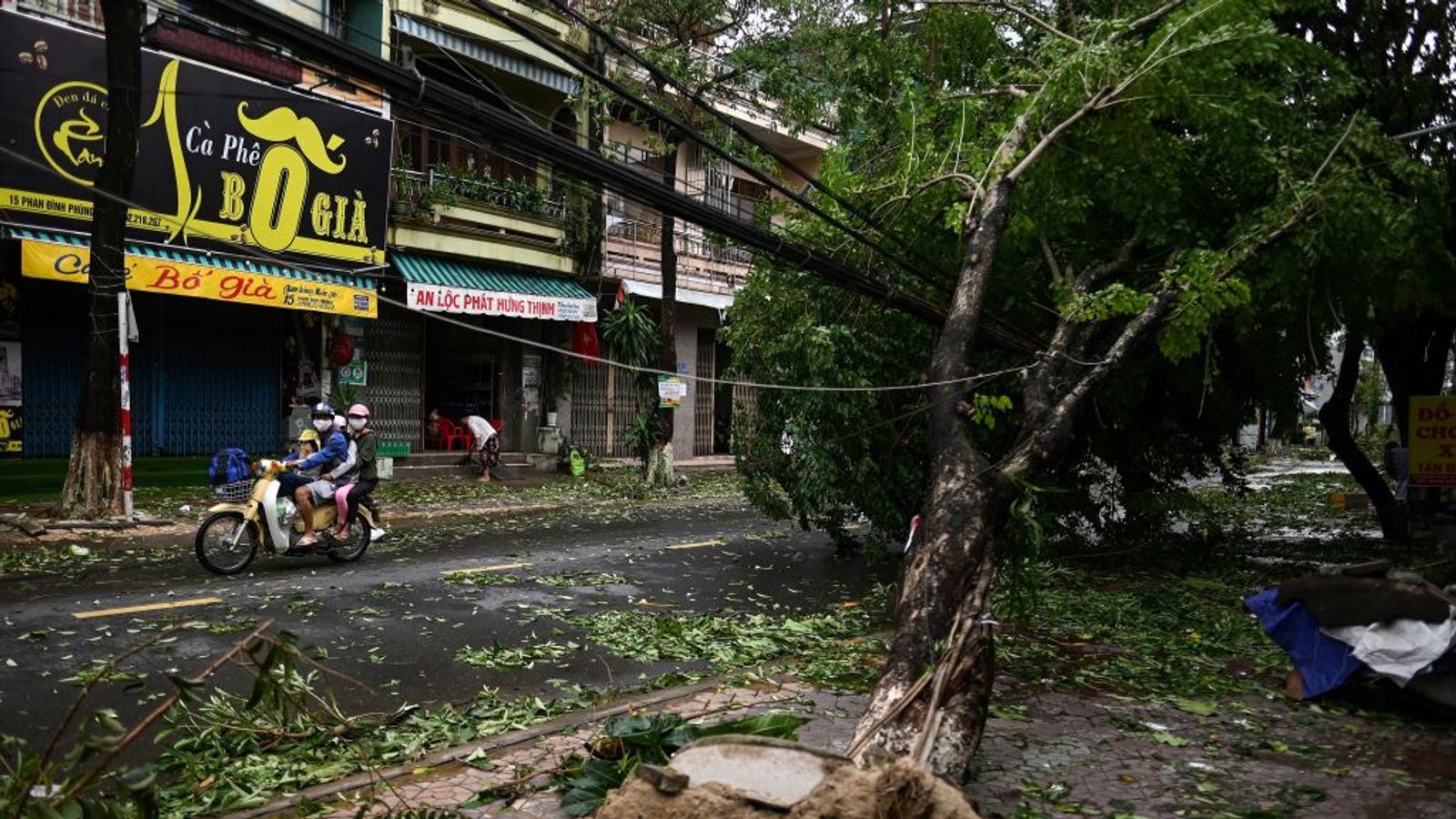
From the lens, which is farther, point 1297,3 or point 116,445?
point 116,445

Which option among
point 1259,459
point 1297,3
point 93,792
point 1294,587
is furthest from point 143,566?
point 1259,459

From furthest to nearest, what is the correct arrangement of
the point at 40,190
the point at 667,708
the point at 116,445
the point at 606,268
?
1. the point at 606,268
2. the point at 40,190
3. the point at 116,445
4. the point at 667,708

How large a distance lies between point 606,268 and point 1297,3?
51.6 feet

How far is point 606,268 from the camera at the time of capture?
23.3 m

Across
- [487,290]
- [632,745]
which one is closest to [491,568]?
[632,745]

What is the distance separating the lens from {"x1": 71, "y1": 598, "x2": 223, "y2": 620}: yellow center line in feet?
26.5

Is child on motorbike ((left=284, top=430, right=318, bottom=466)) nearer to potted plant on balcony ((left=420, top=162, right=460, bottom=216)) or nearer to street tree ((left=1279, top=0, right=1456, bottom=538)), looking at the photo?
potted plant on balcony ((left=420, top=162, right=460, bottom=216))

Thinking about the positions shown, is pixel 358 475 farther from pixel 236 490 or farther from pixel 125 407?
pixel 125 407

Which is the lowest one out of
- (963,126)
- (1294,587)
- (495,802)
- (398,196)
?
(495,802)

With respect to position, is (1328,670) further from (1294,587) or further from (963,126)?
(963,126)

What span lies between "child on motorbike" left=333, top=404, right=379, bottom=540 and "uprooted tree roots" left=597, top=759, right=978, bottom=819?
302 inches

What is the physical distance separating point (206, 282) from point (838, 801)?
48.9 ft

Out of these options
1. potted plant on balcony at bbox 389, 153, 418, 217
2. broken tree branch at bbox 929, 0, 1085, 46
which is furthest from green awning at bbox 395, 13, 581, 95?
broken tree branch at bbox 929, 0, 1085, 46

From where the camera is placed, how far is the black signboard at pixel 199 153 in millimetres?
13719
